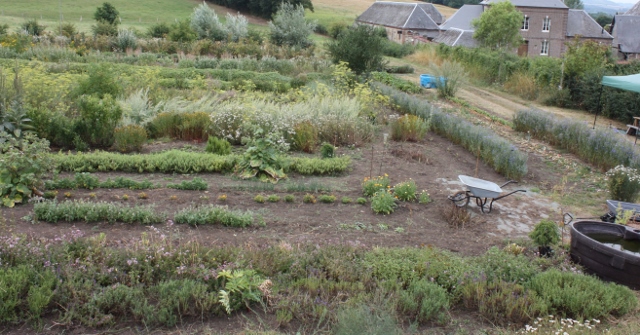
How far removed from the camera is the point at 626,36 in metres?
45.3

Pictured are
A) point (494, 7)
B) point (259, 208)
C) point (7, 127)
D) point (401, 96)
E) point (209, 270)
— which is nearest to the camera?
point (209, 270)

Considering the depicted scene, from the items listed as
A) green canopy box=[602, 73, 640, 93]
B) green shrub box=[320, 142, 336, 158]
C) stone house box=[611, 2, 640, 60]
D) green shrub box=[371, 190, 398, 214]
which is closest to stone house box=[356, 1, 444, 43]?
stone house box=[611, 2, 640, 60]

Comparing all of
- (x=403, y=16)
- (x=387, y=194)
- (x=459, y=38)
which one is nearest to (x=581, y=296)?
(x=387, y=194)

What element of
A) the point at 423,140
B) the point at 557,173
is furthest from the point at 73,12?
the point at 557,173

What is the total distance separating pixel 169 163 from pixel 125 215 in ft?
7.26

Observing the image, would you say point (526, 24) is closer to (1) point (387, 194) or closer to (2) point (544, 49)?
(2) point (544, 49)

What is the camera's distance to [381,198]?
24.2 feet

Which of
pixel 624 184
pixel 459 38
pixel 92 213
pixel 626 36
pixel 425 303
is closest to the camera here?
pixel 425 303

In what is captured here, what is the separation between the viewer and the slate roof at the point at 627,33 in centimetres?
4456

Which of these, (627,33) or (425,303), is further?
(627,33)

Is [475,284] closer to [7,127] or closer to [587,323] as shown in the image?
[587,323]

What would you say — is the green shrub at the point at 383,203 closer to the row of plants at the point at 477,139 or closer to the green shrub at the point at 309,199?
the green shrub at the point at 309,199

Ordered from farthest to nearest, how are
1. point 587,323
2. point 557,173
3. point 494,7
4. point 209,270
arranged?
1. point 494,7
2. point 557,173
3. point 209,270
4. point 587,323

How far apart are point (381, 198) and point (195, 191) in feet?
8.71
